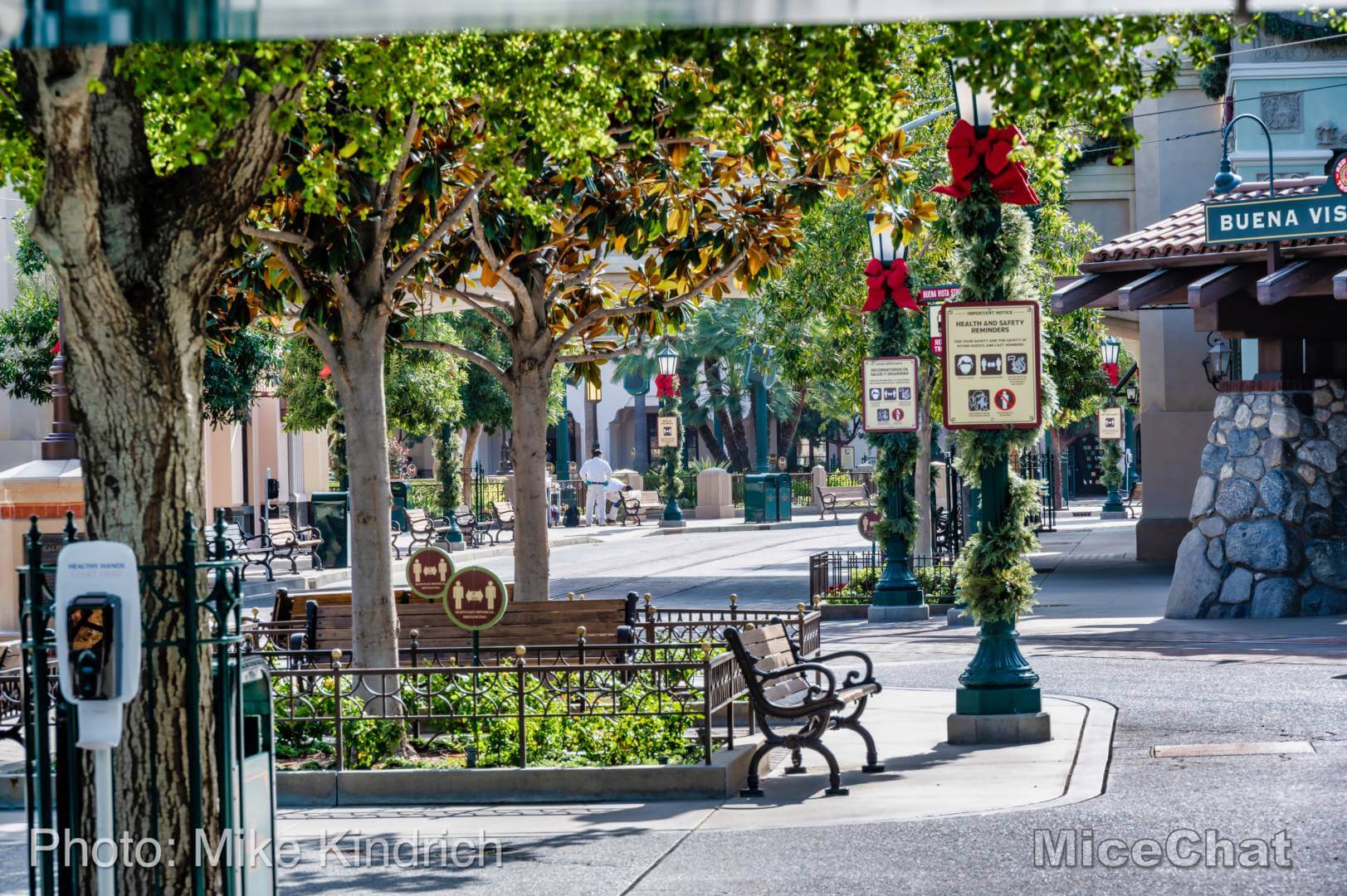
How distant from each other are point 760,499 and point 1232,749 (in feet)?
122

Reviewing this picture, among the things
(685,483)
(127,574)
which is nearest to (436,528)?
(685,483)

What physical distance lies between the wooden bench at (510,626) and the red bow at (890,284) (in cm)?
735

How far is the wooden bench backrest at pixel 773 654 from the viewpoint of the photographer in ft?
37.1

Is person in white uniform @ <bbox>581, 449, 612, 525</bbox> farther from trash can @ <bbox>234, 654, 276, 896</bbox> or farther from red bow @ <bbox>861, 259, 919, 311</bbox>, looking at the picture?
trash can @ <bbox>234, 654, 276, 896</bbox>

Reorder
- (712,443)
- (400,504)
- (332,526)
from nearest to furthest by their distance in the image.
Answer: (332,526) → (400,504) → (712,443)

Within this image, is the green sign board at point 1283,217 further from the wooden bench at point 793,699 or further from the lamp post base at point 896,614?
the wooden bench at point 793,699

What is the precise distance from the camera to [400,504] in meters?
38.0

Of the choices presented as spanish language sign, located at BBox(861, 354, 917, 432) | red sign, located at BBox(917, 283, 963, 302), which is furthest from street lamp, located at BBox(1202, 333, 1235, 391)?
red sign, located at BBox(917, 283, 963, 302)

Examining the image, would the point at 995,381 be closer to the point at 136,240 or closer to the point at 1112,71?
the point at 1112,71

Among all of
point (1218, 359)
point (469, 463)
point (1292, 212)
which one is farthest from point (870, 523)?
point (469, 463)

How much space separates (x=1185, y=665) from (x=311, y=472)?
94.1ft

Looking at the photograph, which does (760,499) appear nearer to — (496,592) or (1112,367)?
(1112,367)

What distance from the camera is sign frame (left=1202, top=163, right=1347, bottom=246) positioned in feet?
52.5

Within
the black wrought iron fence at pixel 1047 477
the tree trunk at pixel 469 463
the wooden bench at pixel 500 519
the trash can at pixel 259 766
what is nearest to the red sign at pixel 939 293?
the trash can at pixel 259 766
